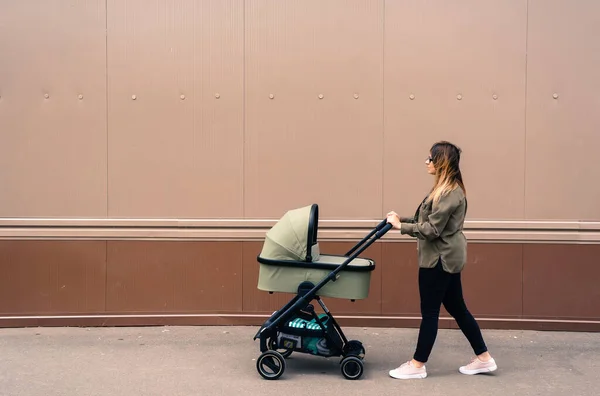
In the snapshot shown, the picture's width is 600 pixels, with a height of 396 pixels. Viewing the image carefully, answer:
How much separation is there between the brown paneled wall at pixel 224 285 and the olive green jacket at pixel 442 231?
145 centimetres

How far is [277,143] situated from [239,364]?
2131mm

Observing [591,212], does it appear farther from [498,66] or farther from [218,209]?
[218,209]

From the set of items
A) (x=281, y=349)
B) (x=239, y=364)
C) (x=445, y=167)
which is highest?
(x=445, y=167)

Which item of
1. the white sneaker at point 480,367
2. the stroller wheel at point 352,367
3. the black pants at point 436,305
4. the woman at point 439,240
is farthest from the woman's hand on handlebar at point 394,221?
the white sneaker at point 480,367

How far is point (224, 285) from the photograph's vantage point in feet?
20.5

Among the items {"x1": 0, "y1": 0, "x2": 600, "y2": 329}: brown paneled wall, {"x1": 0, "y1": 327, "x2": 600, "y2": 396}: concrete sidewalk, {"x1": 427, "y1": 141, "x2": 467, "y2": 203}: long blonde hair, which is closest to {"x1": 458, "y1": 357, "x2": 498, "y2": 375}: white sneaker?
{"x1": 0, "y1": 327, "x2": 600, "y2": 396}: concrete sidewalk

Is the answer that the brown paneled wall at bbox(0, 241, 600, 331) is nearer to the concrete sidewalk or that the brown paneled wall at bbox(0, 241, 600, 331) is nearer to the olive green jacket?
the concrete sidewalk

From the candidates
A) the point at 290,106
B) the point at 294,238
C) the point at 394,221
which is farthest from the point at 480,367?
the point at 290,106

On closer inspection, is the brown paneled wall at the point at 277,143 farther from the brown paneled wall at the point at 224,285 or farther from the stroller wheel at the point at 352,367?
the stroller wheel at the point at 352,367

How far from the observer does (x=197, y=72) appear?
20.3 feet

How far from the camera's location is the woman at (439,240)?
183 inches

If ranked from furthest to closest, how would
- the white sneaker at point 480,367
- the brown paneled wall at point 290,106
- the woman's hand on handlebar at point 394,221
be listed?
1. the brown paneled wall at point 290,106
2. the white sneaker at point 480,367
3. the woman's hand on handlebar at point 394,221

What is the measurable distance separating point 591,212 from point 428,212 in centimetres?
230

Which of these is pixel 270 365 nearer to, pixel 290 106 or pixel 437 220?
pixel 437 220
